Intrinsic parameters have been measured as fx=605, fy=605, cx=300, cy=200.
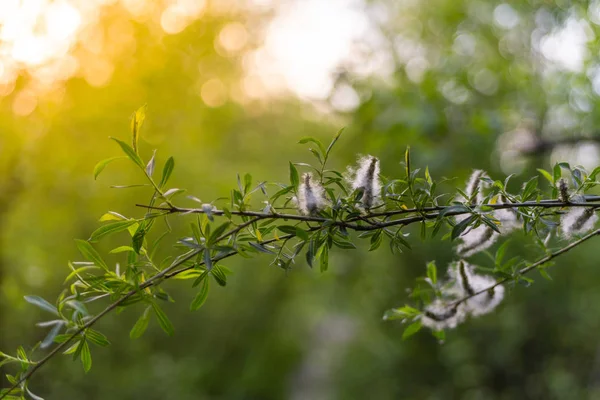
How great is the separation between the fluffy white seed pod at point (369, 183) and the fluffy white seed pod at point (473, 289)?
0.20 m

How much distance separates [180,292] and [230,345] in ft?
Result: 2.54

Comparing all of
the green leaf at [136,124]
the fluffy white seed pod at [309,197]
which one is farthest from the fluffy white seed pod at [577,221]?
the green leaf at [136,124]

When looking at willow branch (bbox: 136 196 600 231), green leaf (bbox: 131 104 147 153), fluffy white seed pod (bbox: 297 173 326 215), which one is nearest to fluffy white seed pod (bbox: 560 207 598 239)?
willow branch (bbox: 136 196 600 231)

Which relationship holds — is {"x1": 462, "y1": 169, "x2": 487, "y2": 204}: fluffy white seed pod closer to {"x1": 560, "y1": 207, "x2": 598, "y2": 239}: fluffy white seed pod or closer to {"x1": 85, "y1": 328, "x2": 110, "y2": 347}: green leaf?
{"x1": 560, "y1": 207, "x2": 598, "y2": 239}: fluffy white seed pod

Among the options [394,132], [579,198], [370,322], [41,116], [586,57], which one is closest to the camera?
[579,198]

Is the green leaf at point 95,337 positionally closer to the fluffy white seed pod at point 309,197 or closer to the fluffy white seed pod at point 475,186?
the fluffy white seed pod at point 309,197

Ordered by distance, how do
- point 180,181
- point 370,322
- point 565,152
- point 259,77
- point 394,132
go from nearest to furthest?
1. point 394,132
2. point 565,152
3. point 180,181
4. point 370,322
5. point 259,77

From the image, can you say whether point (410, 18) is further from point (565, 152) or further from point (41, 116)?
point (41, 116)

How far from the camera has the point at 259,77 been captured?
512 centimetres

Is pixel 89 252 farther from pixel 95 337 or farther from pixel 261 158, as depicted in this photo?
pixel 261 158

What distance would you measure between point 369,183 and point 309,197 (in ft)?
0.22

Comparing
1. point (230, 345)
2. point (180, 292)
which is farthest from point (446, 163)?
point (230, 345)

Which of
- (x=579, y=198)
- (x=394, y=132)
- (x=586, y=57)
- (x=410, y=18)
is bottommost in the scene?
(x=579, y=198)

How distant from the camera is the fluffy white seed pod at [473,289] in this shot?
2.59ft
